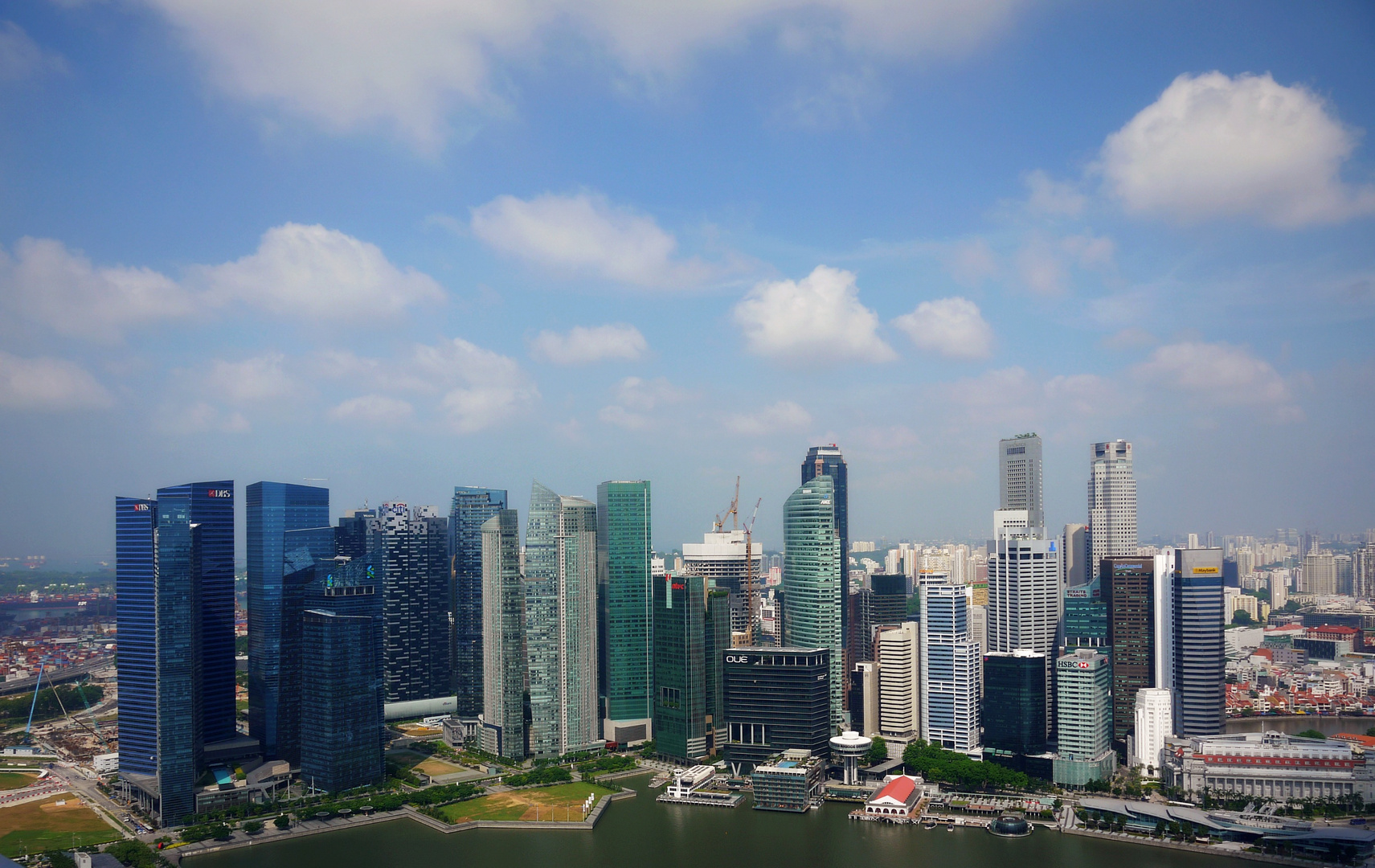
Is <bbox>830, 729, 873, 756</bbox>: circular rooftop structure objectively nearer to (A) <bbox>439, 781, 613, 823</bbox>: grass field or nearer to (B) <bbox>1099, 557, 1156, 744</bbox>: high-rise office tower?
(A) <bbox>439, 781, 613, 823</bbox>: grass field

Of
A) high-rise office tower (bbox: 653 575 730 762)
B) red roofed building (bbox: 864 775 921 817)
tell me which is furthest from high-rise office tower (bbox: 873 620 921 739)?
high-rise office tower (bbox: 653 575 730 762)

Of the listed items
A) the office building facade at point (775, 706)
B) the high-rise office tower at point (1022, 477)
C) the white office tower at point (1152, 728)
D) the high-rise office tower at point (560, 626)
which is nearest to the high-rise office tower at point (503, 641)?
the high-rise office tower at point (560, 626)

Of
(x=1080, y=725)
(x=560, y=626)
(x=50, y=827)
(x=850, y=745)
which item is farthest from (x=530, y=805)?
(x=1080, y=725)

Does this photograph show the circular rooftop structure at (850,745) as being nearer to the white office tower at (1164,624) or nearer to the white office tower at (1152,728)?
the white office tower at (1152,728)

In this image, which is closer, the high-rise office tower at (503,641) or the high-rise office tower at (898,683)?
the high-rise office tower at (898,683)

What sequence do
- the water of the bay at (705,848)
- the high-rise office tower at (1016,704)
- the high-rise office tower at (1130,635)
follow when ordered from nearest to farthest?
the water of the bay at (705,848) < the high-rise office tower at (1016,704) < the high-rise office tower at (1130,635)

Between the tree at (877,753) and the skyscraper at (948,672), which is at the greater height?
the skyscraper at (948,672)
